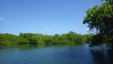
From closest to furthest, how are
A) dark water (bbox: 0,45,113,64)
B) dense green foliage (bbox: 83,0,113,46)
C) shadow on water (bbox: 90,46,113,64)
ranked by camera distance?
shadow on water (bbox: 90,46,113,64) < dark water (bbox: 0,45,113,64) < dense green foliage (bbox: 83,0,113,46)

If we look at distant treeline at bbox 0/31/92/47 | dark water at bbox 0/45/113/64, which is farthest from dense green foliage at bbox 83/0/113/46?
distant treeline at bbox 0/31/92/47

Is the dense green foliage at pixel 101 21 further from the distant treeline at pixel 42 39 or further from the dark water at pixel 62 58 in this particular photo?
the distant treeline at pixel 42 39

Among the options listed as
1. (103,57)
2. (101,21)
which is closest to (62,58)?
(103,57)

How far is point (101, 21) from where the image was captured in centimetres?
5012

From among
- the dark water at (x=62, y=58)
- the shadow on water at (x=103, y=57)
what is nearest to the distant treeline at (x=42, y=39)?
the dark water at (x=62, y=58)

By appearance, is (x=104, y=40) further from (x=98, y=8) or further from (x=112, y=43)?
(x=98, y=8)

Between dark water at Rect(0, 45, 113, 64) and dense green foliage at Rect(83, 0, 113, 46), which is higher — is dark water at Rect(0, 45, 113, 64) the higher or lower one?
the lower one

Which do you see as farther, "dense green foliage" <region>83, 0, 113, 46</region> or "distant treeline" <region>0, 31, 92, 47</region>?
"distant treeline" <region>0, 31, 92, 47</region>

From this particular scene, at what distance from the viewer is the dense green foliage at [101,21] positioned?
4672 cm

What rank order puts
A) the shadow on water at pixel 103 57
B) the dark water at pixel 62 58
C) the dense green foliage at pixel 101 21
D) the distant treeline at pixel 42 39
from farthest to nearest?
the distant treeline at pixel 42 39
the dense green foliage at pixel 101 21
the dark water at pixel 62 58
the shadow on water at pixel 103 57

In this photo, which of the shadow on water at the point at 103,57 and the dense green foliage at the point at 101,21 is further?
the dense green foliage at the point at 101,21

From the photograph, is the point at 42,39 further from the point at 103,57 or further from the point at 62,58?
the point at 103,57

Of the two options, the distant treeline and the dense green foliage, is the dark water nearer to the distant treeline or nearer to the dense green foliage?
the dense green foliage

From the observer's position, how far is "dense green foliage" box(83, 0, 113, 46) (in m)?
46.7
